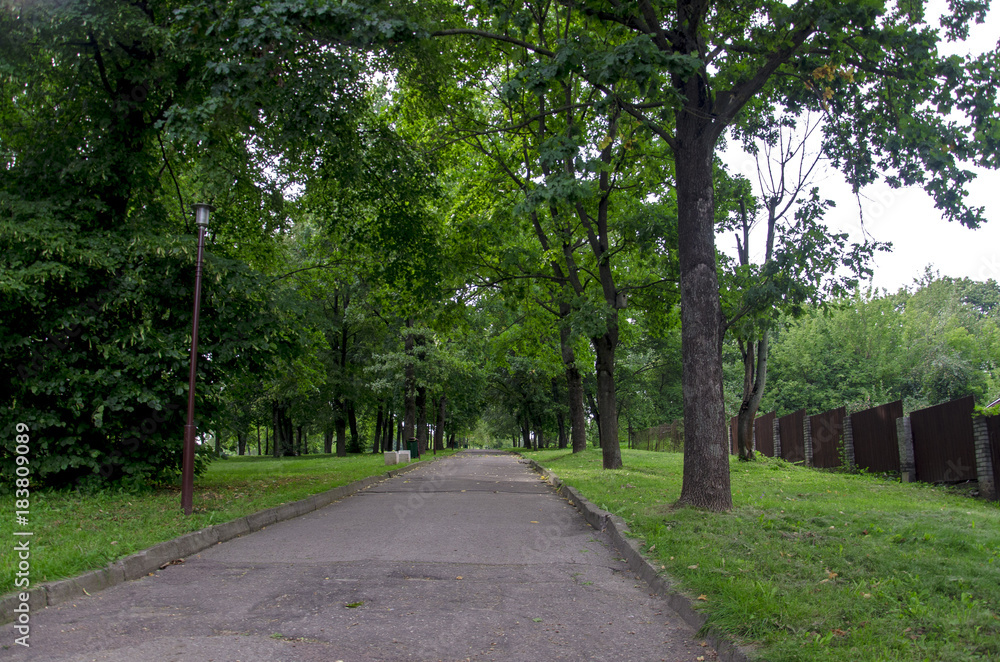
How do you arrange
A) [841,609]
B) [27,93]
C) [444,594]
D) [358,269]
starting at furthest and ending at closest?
[358,269]
[27,93]
[444,594]
[841,609]

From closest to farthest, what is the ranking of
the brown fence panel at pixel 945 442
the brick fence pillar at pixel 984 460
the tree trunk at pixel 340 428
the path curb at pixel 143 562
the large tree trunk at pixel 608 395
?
the path curb at pixel 143 562, the brick fence pillar at pixel 984 460, the brown fence panel at pixel 945 442, the large tree trunk at pixel 608 395, the tree trunk at pixel 340 428

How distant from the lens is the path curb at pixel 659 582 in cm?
387

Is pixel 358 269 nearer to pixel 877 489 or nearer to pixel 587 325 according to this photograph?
pixel 587 325

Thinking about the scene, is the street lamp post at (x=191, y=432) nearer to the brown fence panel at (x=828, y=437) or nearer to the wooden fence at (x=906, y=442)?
the wooden fence at (x=906, y=442)

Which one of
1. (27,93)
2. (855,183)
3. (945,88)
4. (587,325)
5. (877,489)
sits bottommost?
(877,489)

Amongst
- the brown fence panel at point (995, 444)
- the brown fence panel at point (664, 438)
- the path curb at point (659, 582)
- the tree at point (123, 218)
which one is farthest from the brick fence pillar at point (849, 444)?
the brown fence panel at point (664, 438)

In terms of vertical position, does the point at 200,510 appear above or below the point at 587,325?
below

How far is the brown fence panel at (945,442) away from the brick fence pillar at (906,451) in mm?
85

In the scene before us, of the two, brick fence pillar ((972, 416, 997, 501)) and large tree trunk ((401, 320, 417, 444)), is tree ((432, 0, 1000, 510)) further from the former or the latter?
large tree trunk ((401, 320, 417, 444))

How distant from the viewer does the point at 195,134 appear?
8133 mm

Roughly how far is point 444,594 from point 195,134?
20.4 ft

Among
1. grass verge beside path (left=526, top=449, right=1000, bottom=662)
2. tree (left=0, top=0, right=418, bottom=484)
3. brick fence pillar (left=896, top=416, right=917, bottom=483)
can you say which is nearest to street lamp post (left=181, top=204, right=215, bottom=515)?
tree (left=0, top=0, right=418, bottom=484)

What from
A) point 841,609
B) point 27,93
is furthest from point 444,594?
point 27,93

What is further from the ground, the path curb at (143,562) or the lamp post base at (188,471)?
the lamp post base at (188,471)
